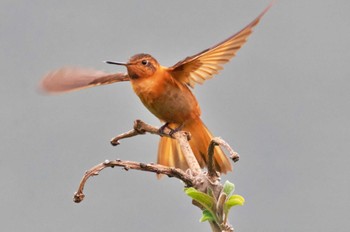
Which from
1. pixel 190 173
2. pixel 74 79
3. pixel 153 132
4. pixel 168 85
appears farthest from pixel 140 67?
pixel 190 173

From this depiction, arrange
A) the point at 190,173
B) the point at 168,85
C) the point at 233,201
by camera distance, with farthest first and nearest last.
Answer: the point at 168,85 < the point at 190,173 < the point at 233,201

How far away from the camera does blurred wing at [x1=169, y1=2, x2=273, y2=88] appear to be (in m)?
1.97

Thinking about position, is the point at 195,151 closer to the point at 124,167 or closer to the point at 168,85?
the point at 168,85

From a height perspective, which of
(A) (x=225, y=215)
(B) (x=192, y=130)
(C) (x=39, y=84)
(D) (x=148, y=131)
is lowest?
(A) (x=225, y=215)

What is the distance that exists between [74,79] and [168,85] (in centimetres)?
34

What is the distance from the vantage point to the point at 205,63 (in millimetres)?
2158

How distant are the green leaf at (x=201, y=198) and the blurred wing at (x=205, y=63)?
0.65m

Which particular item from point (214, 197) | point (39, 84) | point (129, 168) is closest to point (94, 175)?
point (129, 168)

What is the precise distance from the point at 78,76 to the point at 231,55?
0.58 meters

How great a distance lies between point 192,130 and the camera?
7.54 feet

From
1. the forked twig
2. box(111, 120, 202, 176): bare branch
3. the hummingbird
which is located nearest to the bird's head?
the hummingbird

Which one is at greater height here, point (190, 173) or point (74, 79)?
point (74, 79)

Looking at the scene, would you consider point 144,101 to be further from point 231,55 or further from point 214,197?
point 214,197

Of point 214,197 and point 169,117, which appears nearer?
point 214,197
